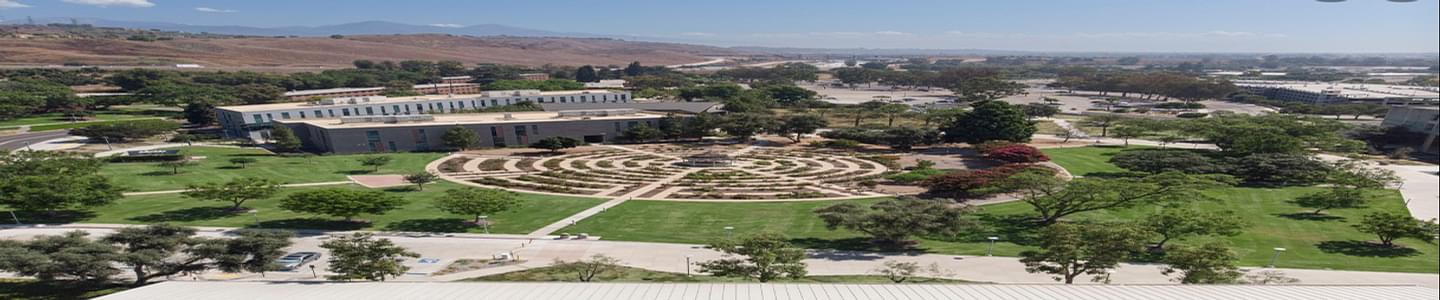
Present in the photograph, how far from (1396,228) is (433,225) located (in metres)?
55.6

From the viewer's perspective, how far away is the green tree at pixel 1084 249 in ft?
85.0

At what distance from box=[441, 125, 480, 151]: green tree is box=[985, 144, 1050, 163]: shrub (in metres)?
57.3

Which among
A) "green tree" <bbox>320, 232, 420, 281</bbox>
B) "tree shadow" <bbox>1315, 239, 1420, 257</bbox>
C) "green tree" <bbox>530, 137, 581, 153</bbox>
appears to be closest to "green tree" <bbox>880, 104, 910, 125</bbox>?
"green tree" <bbox>530, 137, 581, 153</bbox>

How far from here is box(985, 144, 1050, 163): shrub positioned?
5728 cm

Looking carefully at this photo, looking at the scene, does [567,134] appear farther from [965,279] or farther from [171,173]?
[965,279]

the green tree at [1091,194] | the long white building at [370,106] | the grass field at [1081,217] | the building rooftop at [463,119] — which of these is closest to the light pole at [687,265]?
the grass field at [1081,217]

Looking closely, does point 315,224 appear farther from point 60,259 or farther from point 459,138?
point 459,138

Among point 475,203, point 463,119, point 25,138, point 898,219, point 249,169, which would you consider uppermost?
point 463,119

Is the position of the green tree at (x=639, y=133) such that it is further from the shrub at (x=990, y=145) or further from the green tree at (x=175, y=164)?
the green tree at (x=175, y=164)

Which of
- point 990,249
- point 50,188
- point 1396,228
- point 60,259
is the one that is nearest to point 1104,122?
point 1396,228

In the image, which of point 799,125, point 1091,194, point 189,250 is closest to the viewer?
point 189,250

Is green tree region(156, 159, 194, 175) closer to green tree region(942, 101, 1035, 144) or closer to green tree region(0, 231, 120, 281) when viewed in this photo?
green tree region(0, 231, 120, 281)

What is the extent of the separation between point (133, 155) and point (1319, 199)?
99156 mm

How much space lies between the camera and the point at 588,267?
28.0 m
